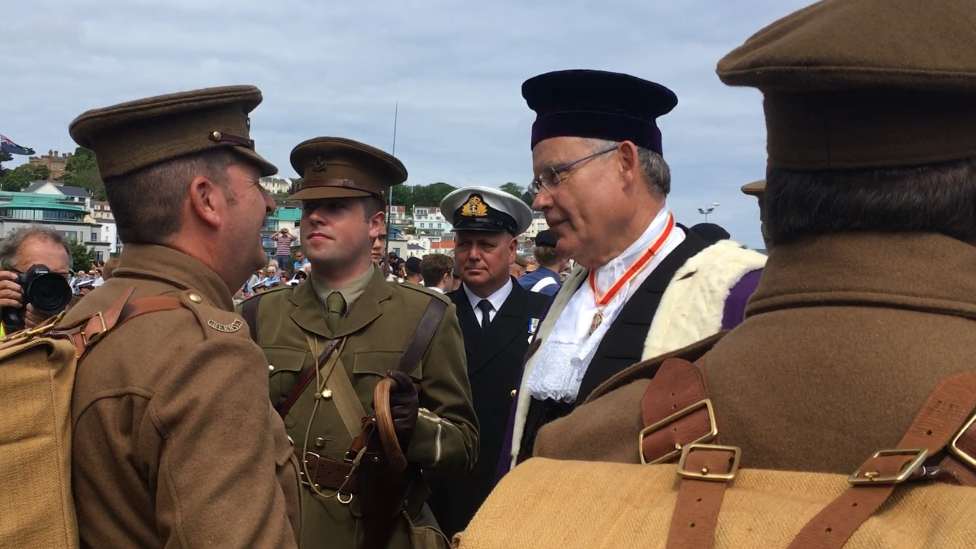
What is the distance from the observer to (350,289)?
396cm

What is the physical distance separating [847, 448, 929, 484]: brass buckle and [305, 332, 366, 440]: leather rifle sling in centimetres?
275

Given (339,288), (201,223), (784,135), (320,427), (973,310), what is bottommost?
(320,427)

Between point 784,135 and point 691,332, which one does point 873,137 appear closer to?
point 784,135

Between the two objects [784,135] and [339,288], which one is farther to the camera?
[339,288]

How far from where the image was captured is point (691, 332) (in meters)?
2.30

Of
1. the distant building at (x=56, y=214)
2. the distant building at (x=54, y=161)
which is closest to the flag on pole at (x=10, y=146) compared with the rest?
the distant building at (x=56, y=214)

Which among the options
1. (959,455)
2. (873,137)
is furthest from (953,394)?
(873,137)

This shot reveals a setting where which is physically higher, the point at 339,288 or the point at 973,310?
the point at 973,310

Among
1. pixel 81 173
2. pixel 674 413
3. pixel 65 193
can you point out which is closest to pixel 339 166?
pixel 674 413

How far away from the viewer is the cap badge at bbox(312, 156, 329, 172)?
4.09 m

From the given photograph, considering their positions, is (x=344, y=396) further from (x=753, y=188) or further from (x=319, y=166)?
(x=753, y=188)

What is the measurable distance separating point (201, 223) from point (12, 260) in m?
3.48

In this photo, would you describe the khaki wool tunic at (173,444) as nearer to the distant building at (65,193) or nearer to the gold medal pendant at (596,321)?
the gold medal pendant at (596,321)

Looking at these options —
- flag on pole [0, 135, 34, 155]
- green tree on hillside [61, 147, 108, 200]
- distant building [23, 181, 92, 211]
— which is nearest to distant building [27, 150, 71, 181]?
green tree on hillside [61, 147, 108, 200]
